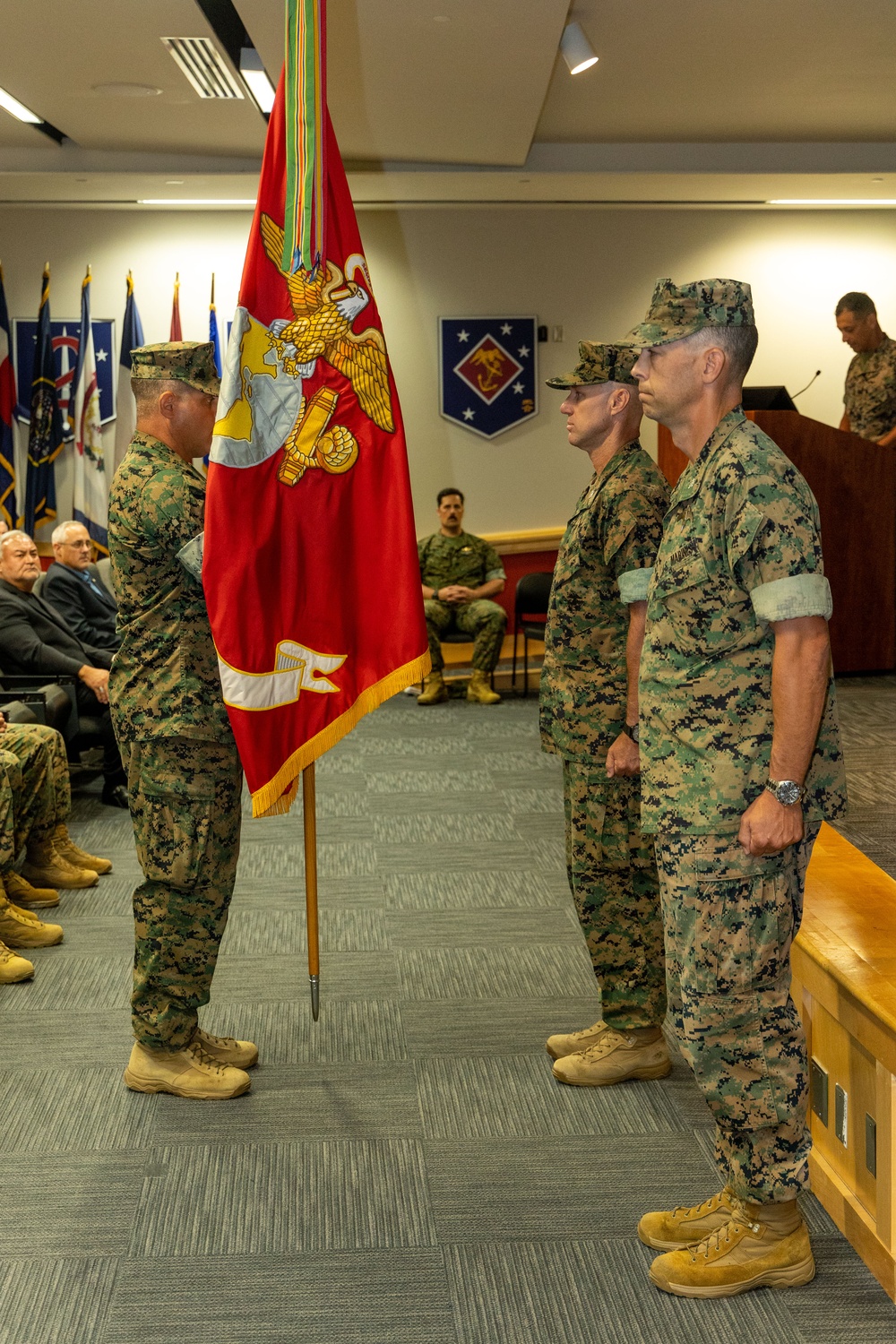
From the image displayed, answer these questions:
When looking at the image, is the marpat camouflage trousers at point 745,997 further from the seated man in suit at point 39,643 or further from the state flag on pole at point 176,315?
the state flag on pole at point 176,315

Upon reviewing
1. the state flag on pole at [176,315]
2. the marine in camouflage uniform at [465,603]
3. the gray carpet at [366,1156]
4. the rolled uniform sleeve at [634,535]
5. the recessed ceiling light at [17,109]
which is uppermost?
the recessed ceiling light at [17,109]

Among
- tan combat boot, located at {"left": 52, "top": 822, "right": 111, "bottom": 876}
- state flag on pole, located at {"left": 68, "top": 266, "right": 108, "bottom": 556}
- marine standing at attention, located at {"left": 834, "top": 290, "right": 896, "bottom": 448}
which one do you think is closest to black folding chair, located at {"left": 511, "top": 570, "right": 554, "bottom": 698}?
marine standing at attention, located at {"left": 834, "top": 290, "right": 896, "bottom": 448}

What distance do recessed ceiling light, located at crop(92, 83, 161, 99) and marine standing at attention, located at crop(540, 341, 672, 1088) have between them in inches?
157

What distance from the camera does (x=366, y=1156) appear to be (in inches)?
98.5

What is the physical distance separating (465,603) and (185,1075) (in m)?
5.04

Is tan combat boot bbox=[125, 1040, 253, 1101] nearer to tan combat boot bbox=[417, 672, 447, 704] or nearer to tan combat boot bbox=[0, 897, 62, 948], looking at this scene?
tan combat boot bbox=[0, 897, 62, 948]

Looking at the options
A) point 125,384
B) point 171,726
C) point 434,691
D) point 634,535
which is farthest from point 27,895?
point 125,384

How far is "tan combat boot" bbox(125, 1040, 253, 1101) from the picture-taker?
8.98ft

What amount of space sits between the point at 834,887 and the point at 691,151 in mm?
5814

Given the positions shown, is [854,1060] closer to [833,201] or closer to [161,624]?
[161,624]

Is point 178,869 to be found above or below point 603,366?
below

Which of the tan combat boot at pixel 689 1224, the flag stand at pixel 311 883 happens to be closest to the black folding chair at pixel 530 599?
the flag stand at pixel 311 883

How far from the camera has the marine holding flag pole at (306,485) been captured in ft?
7.95

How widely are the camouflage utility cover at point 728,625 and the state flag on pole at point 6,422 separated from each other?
6796 mm
